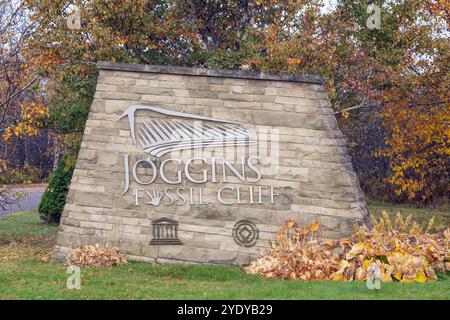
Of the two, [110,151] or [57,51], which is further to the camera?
[57,51]

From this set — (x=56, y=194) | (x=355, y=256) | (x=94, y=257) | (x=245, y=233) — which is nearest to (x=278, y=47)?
(x=245, y=233)

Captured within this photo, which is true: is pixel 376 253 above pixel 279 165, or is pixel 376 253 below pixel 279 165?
below

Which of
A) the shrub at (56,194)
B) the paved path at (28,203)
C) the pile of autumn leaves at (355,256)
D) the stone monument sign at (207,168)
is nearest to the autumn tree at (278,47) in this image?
the shrub at (56,194)

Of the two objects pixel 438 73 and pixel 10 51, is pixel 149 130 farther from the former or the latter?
pixel 438 73

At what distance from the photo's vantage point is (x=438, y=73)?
12641 millimetres

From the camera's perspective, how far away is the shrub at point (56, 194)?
14.7 m

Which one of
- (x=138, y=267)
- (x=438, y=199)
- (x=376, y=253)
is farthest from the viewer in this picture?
(x=438, y=199)

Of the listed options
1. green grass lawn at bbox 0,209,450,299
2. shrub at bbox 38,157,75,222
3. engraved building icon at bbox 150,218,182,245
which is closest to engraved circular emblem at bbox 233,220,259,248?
green grass lawn at bbox 0,209,450,299

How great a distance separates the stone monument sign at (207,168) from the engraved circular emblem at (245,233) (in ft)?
0.05

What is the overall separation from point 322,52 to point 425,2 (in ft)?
8.37

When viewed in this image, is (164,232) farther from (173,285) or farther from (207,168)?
(173,285)
